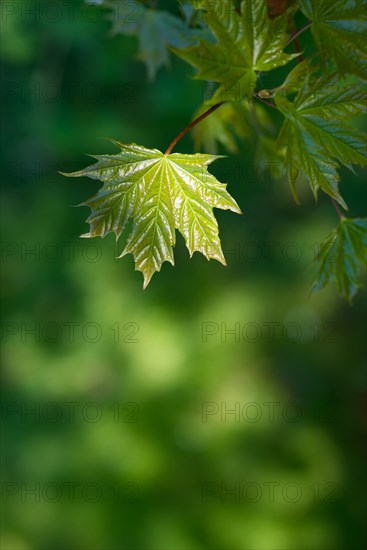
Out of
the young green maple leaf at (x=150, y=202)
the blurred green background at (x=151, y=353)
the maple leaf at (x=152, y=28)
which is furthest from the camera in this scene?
the blurred green background at (x=151, y=353)

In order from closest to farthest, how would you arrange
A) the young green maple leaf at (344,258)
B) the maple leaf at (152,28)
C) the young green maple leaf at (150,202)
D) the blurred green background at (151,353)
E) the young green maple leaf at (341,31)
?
the young green maple leaf at (341,31)
the young green maple leaf at (150,202)
the young green maple leaf at (344,258)
the maple leaf at (152,28)
the blurred green background at (151,353)

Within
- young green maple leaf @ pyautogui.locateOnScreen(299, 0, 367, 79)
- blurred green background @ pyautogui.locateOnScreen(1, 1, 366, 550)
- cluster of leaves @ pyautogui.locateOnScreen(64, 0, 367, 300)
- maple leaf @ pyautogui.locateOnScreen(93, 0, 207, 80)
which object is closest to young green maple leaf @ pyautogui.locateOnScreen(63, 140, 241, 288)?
cluster of leaves @ pyautogui.locateOnScreen(64, 0, 367, 300)

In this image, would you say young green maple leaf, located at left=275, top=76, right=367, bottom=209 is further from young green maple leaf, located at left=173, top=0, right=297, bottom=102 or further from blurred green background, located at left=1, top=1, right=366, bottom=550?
blurred green background, located at left=1, top=1, right=366, bottom=550

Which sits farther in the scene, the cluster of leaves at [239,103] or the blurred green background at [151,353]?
the blurred green background at [151,353]

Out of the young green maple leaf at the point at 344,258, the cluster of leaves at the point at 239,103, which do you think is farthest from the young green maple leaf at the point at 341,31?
the young green maple leaf at the point at 344,258

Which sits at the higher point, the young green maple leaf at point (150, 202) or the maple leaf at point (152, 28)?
the maple leaf at point (152, 28)

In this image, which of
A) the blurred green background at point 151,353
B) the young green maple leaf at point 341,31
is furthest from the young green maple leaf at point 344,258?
the blurred green background at point 151,353

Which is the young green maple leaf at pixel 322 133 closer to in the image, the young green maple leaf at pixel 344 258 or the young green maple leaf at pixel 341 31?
the young green maple leaf at pixel 341 31
